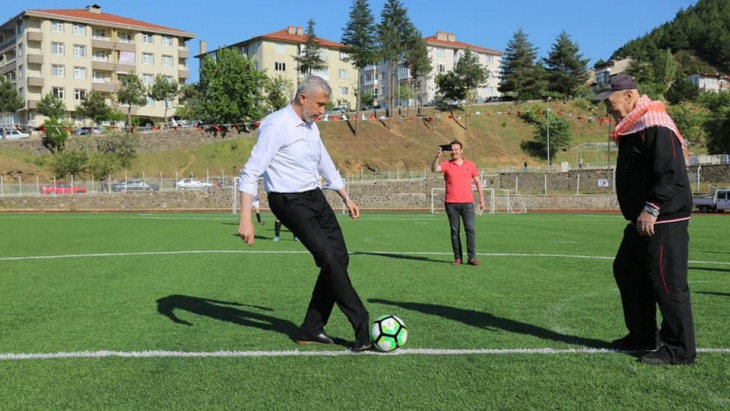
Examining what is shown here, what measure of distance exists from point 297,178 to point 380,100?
367 feet

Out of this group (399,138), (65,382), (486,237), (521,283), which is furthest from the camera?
(399,138)

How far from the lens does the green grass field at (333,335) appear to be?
142 inches

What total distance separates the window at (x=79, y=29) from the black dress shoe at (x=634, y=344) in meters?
86.3

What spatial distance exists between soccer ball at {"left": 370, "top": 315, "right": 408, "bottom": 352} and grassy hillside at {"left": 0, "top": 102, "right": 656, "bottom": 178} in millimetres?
57427

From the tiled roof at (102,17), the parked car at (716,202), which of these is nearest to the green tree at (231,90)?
the tiled roof at (102,17)

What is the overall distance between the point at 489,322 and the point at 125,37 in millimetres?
87803

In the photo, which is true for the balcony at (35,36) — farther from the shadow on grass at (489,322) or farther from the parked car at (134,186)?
the shadow on grass at (489,322)

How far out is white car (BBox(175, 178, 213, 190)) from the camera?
44297 millimetres

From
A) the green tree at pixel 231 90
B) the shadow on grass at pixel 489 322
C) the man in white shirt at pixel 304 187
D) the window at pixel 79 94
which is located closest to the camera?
the man in white shirt at pixel 304 187

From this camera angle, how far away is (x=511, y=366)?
13.8 feet

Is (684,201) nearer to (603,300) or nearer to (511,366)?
(511,366)

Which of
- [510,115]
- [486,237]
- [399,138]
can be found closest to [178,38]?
[399,138]

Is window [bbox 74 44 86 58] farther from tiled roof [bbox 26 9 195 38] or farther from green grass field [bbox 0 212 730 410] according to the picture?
green grass field [bbox 0 212 730 410]

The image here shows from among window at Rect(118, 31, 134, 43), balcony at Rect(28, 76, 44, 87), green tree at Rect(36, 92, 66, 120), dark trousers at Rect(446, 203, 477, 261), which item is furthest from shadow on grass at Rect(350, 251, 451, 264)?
window at Rect(118, 31, 134, 43)
